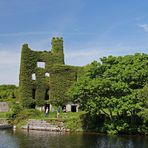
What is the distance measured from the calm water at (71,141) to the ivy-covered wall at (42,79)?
82.7 feet

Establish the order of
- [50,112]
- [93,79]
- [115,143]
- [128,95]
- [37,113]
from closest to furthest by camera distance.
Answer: [115,143] → [128,95] → [93,79] → [37,113] → [50,112]

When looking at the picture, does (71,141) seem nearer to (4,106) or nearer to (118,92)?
(118,92)

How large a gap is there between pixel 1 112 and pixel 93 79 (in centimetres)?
2856

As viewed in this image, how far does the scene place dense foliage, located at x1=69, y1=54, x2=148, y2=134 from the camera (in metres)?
54.8

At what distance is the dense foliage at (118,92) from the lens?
54.8 metres

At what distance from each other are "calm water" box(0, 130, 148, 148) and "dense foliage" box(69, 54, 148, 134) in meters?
4.07

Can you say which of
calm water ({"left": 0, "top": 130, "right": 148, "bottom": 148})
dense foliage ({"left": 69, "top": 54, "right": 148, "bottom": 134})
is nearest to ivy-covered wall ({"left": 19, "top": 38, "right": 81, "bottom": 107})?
dense foliage ({"left": 69, "top": 54, "right": 148, "bottom": 134})

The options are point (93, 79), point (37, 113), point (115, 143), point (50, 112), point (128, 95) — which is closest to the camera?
point (115, 143)

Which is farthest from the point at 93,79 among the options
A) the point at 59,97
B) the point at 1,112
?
the point at 1,112

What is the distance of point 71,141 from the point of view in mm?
47688

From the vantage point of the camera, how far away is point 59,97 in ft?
262

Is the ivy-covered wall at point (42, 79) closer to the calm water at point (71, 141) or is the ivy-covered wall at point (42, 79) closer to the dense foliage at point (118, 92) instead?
the dense foliage at point (118, 92)

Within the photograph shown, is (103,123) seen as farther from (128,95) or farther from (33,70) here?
(33,70)

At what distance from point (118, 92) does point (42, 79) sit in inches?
1102
